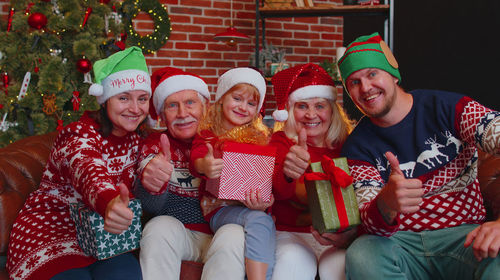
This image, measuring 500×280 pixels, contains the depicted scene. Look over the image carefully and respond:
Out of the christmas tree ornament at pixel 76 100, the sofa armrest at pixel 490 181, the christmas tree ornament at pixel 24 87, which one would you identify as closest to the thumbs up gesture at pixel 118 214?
the sofa armrest at pixel 490 181

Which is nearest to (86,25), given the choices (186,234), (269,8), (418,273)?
(269,8)

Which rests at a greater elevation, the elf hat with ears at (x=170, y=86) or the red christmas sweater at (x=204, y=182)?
the elf hat with ears at (x=170, y=86)

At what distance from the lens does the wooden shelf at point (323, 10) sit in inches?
166

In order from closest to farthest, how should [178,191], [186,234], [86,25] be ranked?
[186,234], [178,191], [86,25]

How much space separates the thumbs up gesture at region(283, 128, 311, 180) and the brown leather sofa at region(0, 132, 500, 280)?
578mm

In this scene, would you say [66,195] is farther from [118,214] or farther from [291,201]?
[291,201]

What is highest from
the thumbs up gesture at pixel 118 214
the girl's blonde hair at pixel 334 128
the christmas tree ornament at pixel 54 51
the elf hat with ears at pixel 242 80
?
the christmas tree ornament at pixel 54 51

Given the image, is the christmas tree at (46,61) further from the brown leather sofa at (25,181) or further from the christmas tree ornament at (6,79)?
the brown leather sofa at (25,181)

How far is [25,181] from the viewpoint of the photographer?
2.05 metres

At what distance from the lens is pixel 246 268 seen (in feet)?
5.81

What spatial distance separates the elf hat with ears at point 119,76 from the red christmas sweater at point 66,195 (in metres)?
0.15

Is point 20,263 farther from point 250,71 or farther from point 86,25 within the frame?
point 86,25

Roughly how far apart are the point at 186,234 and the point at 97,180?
0.52 meters

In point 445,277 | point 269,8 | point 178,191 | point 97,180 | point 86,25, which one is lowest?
point 445,277
